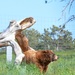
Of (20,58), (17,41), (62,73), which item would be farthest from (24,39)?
(62,73)

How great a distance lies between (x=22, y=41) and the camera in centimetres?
590

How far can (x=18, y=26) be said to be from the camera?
6.00 metres

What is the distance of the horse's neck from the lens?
5.84m

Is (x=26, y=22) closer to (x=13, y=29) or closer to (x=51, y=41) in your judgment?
(x=13, y=29)

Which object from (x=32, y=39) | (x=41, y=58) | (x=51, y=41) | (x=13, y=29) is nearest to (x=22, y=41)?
(x=13, y=29)

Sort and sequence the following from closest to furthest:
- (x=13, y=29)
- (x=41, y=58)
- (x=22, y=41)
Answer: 1. (x=41, y=58)
2. (x=22, y=41)
3. (x=13, y=29)

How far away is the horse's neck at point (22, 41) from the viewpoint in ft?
19.2

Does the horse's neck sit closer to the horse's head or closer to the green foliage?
the horse's head

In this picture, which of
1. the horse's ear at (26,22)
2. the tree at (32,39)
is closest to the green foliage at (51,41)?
the tree at (32,39)

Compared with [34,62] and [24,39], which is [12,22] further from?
[34,62]

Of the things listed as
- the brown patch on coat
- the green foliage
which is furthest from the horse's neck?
the green foliage

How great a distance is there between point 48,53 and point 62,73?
0.51 metres

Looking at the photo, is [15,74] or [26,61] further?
[26,61]

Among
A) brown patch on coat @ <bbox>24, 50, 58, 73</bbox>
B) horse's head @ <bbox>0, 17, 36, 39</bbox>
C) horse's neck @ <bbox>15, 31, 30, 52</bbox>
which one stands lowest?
brown patch on coat @ <bbox>24, 50, 58, 73</bbox>
